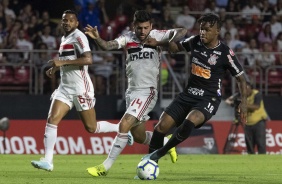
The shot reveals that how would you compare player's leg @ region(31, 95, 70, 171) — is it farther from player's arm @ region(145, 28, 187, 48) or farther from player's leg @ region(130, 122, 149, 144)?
player's arm @ region(145, 28, 187, 48)

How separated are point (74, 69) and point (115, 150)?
217 cm

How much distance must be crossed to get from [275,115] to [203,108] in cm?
1248

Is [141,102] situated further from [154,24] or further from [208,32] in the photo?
[154,24]

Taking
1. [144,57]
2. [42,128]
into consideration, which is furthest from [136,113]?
[42,128]

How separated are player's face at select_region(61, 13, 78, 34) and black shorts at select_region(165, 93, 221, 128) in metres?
2.21

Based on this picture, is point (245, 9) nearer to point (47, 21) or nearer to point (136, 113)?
point (47, 21)

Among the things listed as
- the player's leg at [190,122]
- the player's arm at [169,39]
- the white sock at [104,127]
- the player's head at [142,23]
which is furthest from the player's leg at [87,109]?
the player's leg at [190,122]

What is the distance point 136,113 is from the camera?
1292 centimetres

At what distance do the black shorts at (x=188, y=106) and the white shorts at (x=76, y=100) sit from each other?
2.06 meters

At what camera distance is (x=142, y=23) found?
1299 centimetres

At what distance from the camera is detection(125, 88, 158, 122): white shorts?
12969mm

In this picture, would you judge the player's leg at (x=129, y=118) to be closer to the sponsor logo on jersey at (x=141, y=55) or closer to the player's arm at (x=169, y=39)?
the sponsor logo on jersey at (x=141, y=55)

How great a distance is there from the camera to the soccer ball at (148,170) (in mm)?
11883

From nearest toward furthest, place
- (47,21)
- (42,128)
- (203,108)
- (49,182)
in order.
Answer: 1. (49,182)
2. (203,108)
3. (42,128)
4. (47,21)
